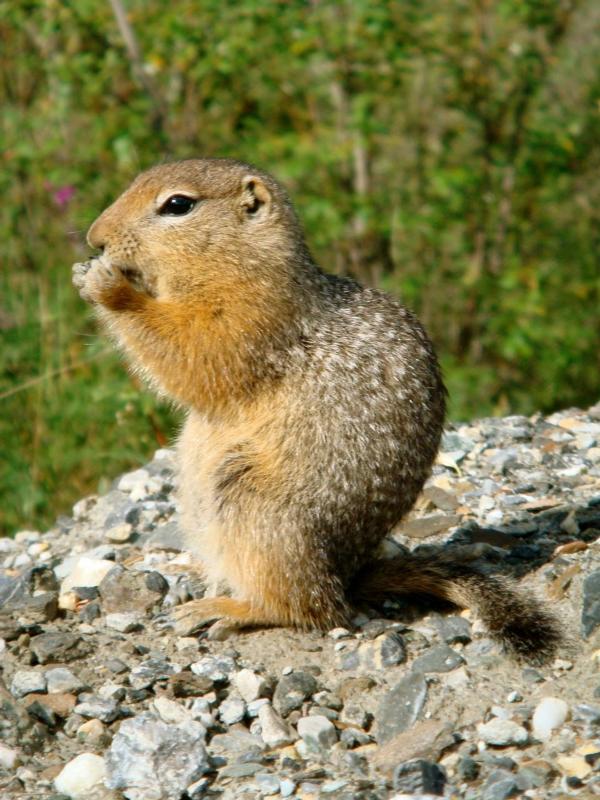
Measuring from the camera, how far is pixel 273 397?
13.6 feet

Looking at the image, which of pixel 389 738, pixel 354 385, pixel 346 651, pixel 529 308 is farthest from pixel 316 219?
pixel 389 738

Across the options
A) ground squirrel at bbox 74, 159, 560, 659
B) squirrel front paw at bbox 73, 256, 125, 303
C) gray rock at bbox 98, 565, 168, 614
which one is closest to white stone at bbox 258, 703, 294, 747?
ground squirrel at bbox 74, 159, 560, 659

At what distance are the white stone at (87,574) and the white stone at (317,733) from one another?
4.16 feet

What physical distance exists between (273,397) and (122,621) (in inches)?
38.3

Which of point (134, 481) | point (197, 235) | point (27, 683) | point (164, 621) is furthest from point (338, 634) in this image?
point (134, 481)

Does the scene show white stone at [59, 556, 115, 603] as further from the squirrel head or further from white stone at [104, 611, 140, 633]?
the squirrel head

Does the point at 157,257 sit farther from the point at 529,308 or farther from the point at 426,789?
the point at 529,308

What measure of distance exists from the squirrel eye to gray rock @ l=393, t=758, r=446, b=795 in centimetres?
218

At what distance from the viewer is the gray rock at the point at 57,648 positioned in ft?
12.9

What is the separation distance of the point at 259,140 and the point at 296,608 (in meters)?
4.81

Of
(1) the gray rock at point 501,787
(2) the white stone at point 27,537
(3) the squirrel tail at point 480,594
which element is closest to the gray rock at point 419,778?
(1) the gray rock at point 501,787

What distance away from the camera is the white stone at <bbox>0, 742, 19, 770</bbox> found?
3.41 m

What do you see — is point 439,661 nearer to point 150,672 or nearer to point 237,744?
point 237,744

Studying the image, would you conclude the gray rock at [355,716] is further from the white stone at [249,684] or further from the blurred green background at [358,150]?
the blurred green background at [358,150]
